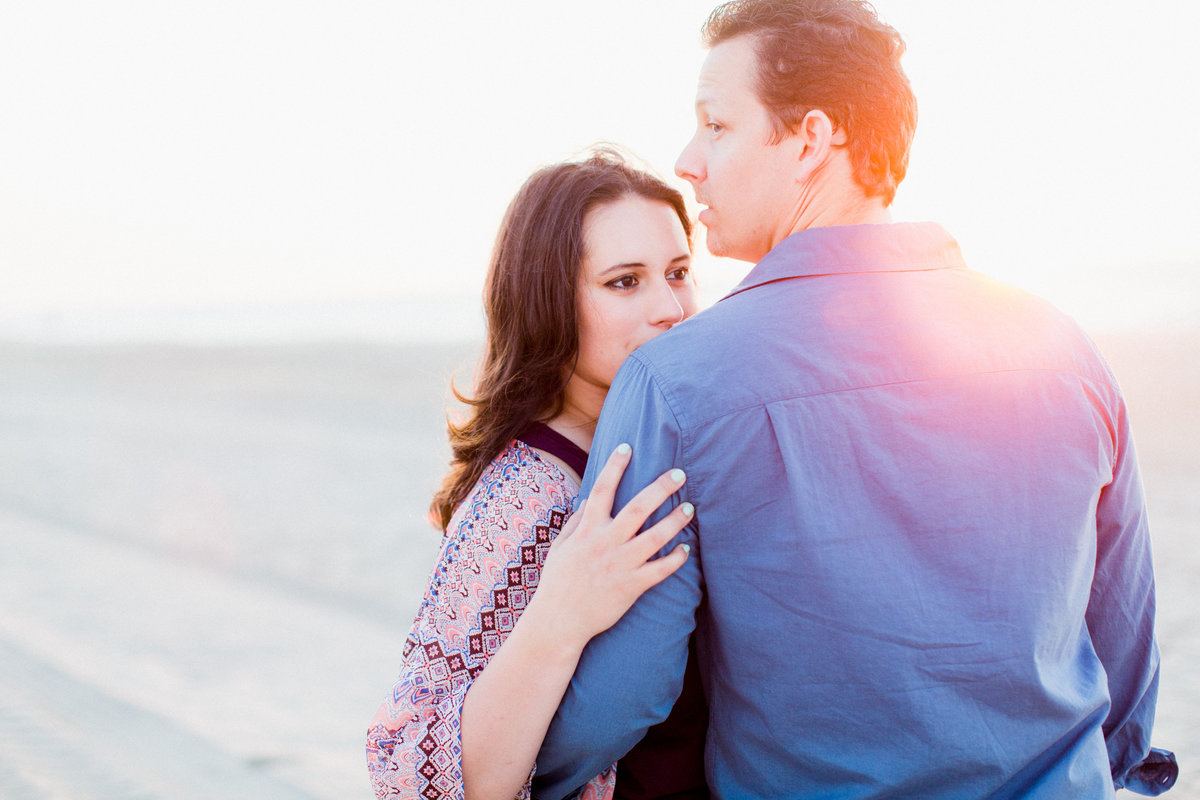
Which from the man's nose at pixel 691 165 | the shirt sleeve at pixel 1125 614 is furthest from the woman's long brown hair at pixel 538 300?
the shirt sleeve at pixel 1125 614

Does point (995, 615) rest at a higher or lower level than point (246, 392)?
higher

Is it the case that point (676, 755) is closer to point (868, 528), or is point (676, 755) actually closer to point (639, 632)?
point (639, 632)

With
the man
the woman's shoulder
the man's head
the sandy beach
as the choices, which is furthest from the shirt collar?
the sandy beach

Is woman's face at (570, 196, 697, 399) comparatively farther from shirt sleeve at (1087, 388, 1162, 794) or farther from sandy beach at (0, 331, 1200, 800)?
shirt sleeve at (1087, 388, 1162, 794)

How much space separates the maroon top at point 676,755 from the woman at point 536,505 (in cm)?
6

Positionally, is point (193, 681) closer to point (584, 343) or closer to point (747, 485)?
point (584, 343)

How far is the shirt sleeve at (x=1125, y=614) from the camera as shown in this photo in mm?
1749

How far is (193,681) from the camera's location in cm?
508

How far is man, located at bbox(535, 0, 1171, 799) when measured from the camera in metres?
1.44

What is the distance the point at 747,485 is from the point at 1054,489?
49cm

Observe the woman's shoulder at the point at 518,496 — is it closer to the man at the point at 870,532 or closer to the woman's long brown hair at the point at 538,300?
the woman's long brown hair at the point at 538,300

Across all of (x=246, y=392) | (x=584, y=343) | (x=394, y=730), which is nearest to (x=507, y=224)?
(x=584, y=343)

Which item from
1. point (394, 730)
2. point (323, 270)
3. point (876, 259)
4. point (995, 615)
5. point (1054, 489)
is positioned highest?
point (876, 259)

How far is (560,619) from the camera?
5.09 feet
